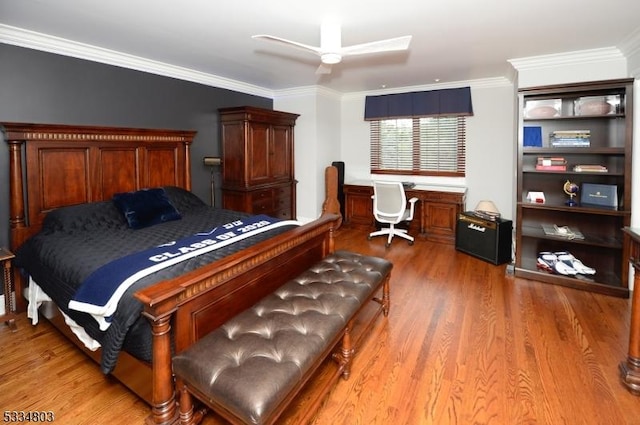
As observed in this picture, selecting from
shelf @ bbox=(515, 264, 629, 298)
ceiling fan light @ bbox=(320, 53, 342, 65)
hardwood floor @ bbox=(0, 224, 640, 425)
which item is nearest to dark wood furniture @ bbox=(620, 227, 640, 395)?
hardwood floor @ bbox=(0, 224, 640, 425)

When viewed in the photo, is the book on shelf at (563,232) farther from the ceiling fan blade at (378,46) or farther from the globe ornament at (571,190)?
the ceiling fan blade at (378,46)

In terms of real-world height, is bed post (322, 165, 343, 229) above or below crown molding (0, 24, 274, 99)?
below

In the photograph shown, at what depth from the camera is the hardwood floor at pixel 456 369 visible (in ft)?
5.96

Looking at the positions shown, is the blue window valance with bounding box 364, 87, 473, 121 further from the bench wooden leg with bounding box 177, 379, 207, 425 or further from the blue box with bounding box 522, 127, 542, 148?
the bench wooden leg with bounding box 177, 379, 207, 425

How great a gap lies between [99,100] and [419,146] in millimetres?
4381

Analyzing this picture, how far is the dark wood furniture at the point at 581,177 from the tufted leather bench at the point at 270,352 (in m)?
2.46

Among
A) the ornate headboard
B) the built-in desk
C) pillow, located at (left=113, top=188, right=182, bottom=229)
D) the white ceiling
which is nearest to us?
the white ceiling

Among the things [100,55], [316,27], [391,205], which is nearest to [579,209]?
[391,205]

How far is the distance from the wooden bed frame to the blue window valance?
3.03 meters

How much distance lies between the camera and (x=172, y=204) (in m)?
3.58

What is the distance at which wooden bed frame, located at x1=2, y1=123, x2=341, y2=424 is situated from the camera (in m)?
1.60

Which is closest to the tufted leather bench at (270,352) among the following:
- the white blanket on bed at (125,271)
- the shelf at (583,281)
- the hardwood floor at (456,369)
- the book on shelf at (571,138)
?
the hardwood floor at (456,369)

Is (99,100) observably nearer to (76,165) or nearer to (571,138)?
(76,165)

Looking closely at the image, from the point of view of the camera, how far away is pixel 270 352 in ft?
5.09
